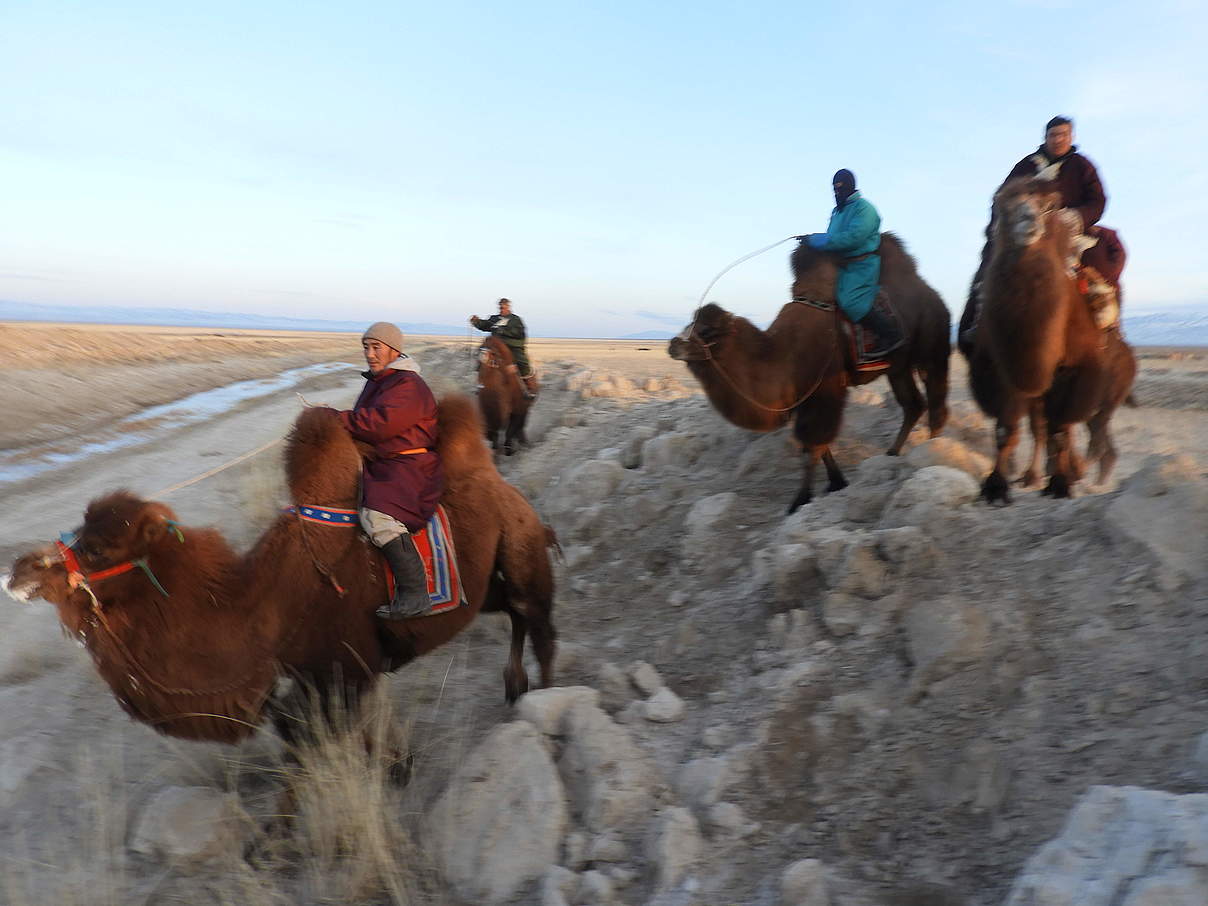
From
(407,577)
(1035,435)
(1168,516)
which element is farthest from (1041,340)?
(407,577)

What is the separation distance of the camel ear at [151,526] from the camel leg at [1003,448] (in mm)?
4538

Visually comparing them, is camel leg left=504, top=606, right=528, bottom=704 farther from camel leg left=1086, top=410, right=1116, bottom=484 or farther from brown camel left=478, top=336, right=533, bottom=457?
brown camel left=478, top=336, right=533, bottom=457

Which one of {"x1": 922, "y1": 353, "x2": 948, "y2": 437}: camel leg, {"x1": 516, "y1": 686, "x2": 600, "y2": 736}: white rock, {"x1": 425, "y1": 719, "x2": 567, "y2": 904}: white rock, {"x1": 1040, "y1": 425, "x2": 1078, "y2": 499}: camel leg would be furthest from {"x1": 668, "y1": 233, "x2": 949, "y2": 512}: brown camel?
{"x1": 425, "y1": 719, "x2": 567, "y2": 904}: white rock

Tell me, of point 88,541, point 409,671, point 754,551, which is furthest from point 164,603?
point 754,551

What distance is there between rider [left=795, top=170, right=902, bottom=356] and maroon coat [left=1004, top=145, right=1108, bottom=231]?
154 cm

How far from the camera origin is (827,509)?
5.89m

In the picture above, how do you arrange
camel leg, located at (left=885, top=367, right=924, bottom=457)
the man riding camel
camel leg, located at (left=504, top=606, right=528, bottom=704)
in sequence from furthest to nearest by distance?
camel leg, located at (left=885, top=367, right=924, bottom=457) → the man riding camel → camel leg, located at (left=504, top=606, right=528, bottom=704)

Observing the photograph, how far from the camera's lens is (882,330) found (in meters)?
7.25

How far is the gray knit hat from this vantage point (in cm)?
441

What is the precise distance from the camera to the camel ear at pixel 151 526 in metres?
3.60

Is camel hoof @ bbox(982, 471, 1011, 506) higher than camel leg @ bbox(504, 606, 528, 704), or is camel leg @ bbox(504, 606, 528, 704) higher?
camel hoof @ bbox(982, 471, 1011, 506)

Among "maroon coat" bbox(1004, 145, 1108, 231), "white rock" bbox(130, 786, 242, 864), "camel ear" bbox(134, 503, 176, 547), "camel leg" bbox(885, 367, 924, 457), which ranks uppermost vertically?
"maroon coat" bbox(1004, 145, 1108, 231)

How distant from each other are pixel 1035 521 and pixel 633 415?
8.78 metres

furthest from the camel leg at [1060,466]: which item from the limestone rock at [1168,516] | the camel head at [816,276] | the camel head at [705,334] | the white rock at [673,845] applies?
the white rock at [673,845]
